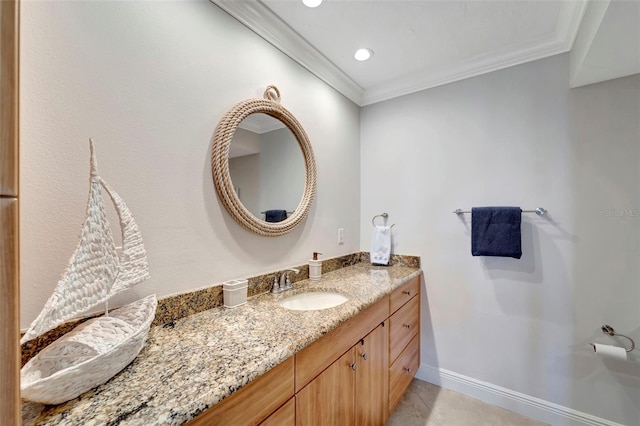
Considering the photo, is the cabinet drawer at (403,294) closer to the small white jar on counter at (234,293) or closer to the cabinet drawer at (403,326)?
the cabinet drawer at (403,326)

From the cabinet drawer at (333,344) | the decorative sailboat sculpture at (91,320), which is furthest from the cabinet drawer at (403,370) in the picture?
the decorative sailboat sculpture at (91,320)

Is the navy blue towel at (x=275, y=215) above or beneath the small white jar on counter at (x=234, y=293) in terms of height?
above

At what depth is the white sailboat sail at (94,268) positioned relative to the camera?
2.08 ft

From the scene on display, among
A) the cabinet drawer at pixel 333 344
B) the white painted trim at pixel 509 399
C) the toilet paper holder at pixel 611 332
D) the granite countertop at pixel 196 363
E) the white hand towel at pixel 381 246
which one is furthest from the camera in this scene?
the white hand towel at pixel 381 246

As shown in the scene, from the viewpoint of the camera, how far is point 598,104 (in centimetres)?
154

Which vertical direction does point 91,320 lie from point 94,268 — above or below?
below

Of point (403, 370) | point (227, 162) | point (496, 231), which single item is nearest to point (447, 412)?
point (403, 370)

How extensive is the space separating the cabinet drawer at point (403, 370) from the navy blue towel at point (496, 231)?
2.68 ft

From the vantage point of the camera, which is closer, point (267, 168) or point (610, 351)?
point (610, 351)

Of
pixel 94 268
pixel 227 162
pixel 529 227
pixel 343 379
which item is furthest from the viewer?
pixel 529 227

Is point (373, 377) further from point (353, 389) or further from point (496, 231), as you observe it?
point (496, 231)

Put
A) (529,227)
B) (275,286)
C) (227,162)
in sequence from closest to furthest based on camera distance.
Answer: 1. (227,162)
2. (275,286)
3. (529,227)

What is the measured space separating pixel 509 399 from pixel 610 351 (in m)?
0.68

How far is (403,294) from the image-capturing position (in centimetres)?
176
